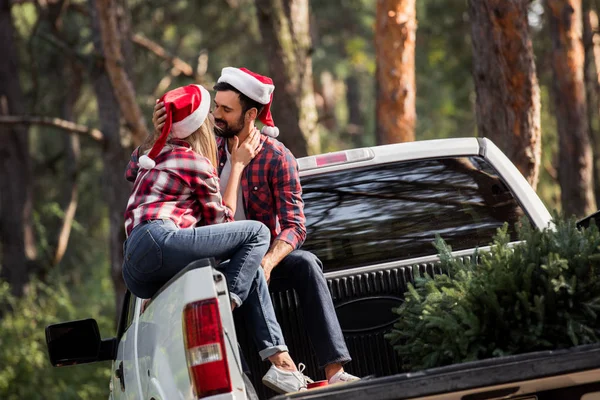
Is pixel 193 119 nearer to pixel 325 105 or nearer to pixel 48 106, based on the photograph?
pixel 48 106

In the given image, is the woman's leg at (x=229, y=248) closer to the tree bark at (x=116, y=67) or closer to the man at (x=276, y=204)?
the man at (x=276, y=204)

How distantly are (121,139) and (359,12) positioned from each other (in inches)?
759

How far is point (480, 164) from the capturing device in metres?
5.10

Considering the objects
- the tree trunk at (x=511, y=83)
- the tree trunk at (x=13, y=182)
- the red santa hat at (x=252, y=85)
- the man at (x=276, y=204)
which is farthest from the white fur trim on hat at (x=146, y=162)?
the tree trunk at (x=13, y=182)

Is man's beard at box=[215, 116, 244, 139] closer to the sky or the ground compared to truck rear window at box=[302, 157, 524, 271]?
closer to the sky

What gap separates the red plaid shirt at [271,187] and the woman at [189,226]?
1.29ft

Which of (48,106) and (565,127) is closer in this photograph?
(565,127)

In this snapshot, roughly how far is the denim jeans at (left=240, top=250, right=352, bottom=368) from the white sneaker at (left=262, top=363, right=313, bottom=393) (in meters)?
0.21

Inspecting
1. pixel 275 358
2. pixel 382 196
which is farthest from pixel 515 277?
pixel 382 196

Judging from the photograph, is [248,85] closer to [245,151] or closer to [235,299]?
[245,151]

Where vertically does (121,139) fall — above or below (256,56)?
below

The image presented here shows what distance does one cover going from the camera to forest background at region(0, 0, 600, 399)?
849cm

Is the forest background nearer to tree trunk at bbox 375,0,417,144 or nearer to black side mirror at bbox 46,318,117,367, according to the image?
tree trunk at bbox 375,0,417,144

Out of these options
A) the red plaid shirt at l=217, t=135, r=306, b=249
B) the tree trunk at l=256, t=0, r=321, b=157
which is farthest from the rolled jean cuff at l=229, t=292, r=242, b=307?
the tree trunk at l=256, t=0, r=321, b=157
